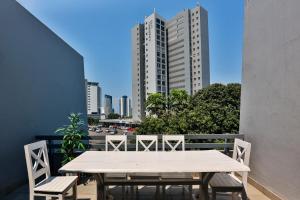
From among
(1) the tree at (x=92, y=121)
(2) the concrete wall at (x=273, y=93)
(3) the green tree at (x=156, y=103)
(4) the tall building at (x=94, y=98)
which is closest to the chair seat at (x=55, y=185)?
(2) the concrete wall at (x=273, y=93)

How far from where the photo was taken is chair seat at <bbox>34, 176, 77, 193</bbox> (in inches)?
92.4

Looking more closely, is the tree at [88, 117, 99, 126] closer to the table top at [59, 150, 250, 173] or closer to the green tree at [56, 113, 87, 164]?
the green tree at [56, 113, 87, 164]

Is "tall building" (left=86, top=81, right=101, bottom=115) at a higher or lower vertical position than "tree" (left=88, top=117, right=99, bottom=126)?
higher

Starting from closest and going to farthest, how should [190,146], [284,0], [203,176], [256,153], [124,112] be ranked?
[203,176]
[284,0]
[256,153]
[190,146]
[124,112]

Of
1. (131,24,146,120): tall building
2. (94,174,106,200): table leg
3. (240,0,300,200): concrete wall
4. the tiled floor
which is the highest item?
(131,24,146,120): tall building

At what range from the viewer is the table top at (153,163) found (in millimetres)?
2094

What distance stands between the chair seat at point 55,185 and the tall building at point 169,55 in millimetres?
49243

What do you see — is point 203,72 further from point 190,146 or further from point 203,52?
point 190,146

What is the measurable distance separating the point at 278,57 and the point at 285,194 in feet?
5.46

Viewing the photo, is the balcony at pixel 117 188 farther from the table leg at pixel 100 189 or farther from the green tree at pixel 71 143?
the table leg at pixel 100 189

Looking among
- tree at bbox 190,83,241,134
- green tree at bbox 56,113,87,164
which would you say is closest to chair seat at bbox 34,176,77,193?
green tree at bbox 56,113,87,164

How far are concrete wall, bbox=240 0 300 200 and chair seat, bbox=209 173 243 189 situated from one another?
0.64m

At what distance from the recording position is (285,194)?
2732mm

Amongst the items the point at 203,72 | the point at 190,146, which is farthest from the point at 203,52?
the point at 190,146
